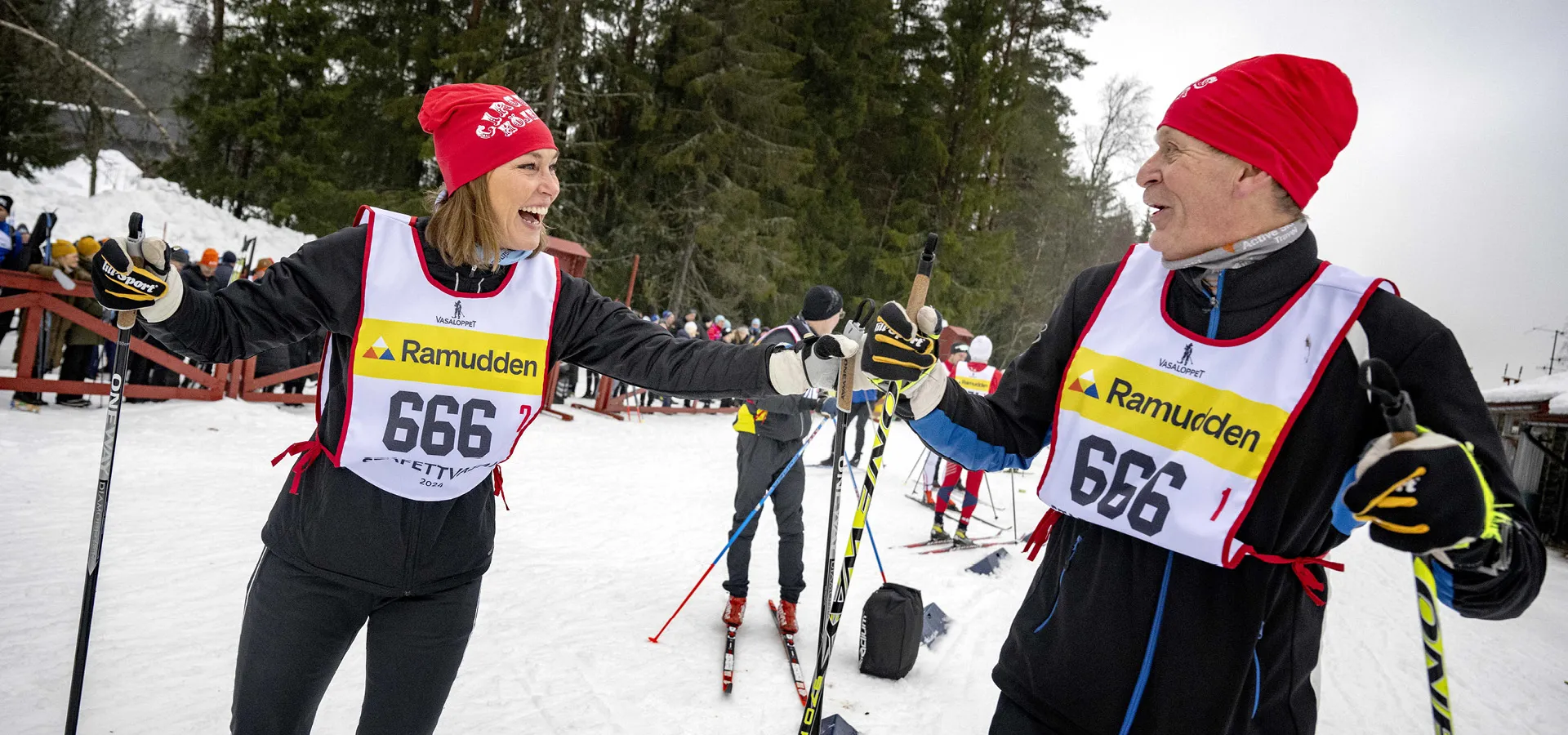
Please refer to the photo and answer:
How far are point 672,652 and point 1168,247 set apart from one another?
388 centimetres

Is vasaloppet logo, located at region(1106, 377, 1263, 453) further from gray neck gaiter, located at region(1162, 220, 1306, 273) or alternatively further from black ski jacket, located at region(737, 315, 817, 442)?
black ski jacket, located at region(737, 315, 817, 442)

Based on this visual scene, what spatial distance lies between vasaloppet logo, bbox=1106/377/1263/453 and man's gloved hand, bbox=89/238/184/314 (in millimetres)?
2294

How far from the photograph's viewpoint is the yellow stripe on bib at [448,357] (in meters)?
2.07

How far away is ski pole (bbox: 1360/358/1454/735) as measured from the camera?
4.27ft

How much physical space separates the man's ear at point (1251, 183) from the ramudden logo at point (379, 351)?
2.11 metres

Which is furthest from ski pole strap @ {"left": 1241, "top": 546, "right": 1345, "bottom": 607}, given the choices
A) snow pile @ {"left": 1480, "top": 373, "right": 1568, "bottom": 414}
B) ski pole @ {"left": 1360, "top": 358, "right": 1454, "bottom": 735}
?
snow pile @ {"left": 1480, "top": 373, "right": 1568, "bottom": 414}

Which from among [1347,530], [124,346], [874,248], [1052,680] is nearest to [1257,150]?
[1347,530]

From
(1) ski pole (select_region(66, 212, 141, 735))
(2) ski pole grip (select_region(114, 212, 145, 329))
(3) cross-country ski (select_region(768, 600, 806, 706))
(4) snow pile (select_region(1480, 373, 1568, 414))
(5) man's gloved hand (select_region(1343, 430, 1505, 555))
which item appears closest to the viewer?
(5) man's gloved hand (select_region(1343, 430, 1505, 555))

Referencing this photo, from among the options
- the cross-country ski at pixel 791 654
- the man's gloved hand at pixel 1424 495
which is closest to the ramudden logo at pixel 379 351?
the man's gloved hand at pixel 1424 495

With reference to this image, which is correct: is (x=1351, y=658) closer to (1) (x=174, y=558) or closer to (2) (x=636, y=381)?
(2) (x=636, y=381)

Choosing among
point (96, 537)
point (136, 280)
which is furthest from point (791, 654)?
point (136, 280)

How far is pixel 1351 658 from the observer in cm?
650

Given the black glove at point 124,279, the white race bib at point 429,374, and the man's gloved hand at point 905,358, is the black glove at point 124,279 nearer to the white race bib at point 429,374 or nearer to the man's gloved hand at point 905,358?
the white race bib at point 429,374

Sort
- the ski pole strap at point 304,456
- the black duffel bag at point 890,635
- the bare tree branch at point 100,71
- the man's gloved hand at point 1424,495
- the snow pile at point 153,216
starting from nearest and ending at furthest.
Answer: the man's gloved hand at point 1424,495, the ski pole strap at point 304,456, the black duffel bag at point 890,635, the snow pile at point 153,216, the bare tree branch at point 100,71
